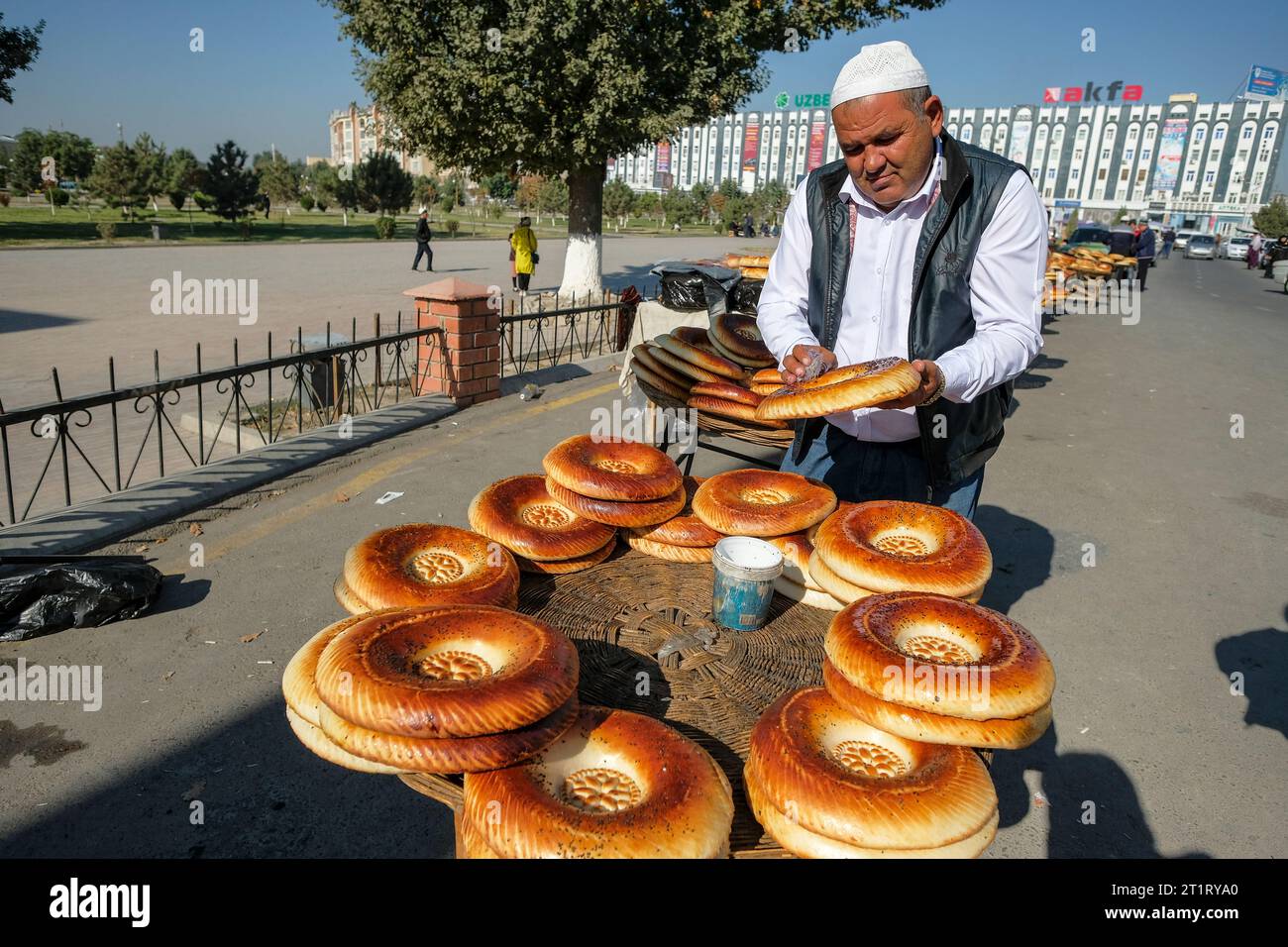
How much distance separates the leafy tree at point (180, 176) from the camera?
43688 mm

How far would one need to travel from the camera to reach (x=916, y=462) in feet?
9.17

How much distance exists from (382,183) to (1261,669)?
164 feet

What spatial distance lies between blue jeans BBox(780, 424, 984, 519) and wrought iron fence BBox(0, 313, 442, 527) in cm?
459

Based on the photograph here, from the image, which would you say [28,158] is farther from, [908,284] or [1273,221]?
[1273,221]

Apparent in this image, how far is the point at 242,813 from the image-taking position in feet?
9.48

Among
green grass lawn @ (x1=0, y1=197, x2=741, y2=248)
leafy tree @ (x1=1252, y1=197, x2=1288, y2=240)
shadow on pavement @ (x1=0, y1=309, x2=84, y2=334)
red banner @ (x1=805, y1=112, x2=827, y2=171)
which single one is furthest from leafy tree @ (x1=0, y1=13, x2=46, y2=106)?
red banner @ (x1=805, y1=112, x2=827, y2=171)

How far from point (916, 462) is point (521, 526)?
1434 mm

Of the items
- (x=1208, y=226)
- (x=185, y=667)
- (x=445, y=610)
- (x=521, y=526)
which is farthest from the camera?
(x=1208, y=226)

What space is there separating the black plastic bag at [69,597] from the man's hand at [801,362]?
3.70m

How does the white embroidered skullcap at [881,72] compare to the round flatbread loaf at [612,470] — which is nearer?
the white embroidered skullcap at [881,72]

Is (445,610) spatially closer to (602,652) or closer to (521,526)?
(602,652)

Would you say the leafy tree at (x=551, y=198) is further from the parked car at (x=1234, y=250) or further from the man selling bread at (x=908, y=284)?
the man selling bread at (x=908, y=284)

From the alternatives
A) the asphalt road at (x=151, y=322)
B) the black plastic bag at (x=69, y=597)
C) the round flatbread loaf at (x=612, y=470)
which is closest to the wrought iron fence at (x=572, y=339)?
the asphalt road at (x=151, y=322)

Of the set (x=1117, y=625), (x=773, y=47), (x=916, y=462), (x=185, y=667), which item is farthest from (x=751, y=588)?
(x=773, y=47)
